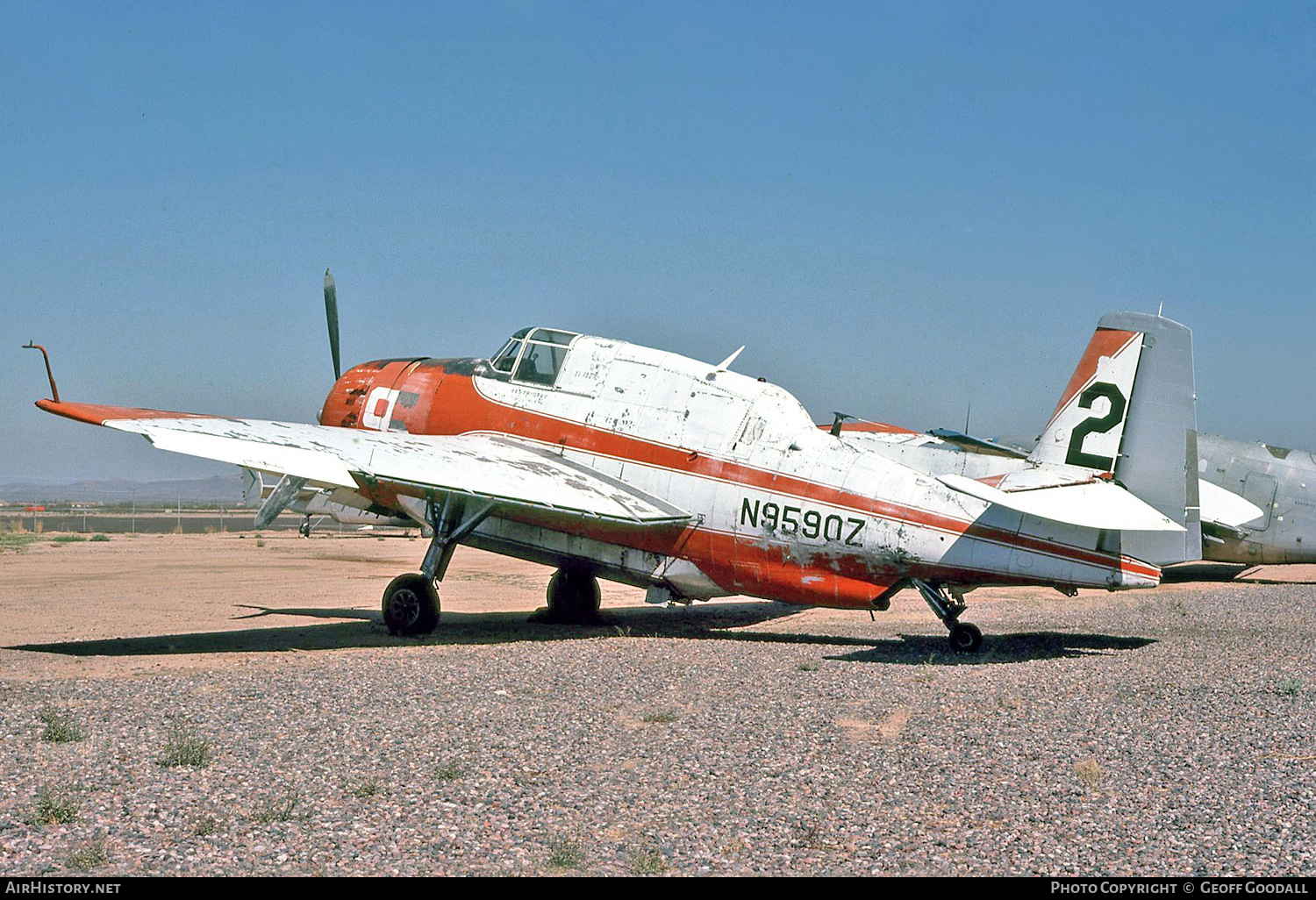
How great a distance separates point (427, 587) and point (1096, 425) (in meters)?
8.90

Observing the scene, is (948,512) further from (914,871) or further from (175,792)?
(175,792)

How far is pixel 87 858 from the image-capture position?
506 cm

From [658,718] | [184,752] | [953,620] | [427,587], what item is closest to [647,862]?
[184,752]

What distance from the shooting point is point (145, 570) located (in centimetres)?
2739

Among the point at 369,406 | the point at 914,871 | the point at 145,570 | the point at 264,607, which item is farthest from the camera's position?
the point at 145,570

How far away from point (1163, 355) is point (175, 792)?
11417 millimetres

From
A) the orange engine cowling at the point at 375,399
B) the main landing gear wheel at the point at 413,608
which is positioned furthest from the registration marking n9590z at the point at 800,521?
the orange engine cowling at the point at 375,399

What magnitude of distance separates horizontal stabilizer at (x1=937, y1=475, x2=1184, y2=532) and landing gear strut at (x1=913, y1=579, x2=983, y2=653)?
4.82 feet

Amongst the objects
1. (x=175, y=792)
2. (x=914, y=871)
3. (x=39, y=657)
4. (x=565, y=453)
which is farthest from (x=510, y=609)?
(x=914, y=871)

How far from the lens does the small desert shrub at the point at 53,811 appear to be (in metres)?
5.66

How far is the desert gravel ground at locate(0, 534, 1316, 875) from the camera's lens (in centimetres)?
541

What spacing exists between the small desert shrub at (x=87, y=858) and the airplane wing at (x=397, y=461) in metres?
7.33

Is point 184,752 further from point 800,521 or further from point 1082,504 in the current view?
point 1082,504

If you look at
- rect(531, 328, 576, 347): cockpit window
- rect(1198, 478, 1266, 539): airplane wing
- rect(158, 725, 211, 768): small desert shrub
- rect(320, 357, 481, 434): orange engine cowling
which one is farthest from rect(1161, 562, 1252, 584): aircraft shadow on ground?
rect(158, 725, 211, 768): small desert shrub
